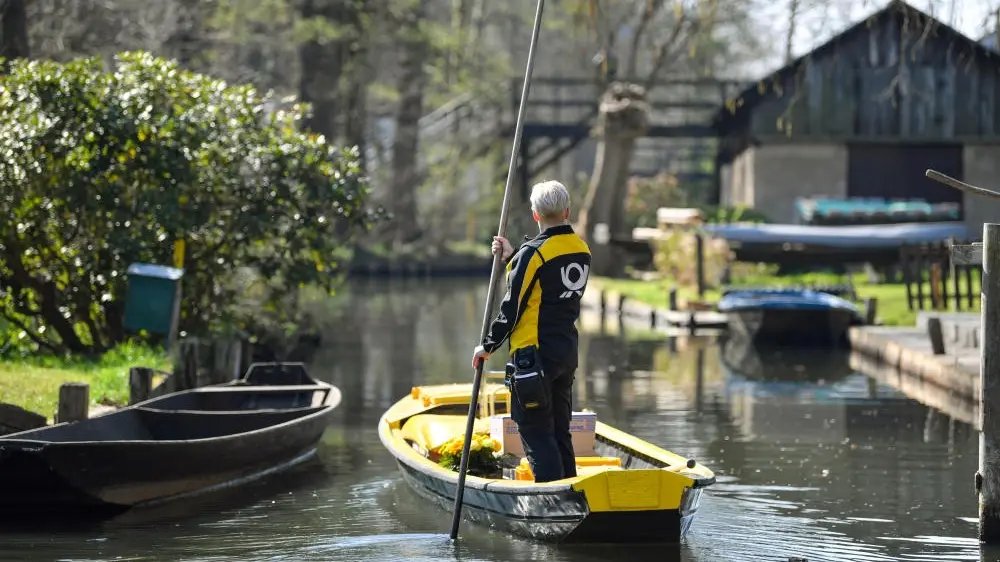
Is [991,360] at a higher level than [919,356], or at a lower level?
higher

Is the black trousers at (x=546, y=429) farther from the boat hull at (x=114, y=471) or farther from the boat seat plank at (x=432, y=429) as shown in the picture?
the boat hull at (x=114, y=471)

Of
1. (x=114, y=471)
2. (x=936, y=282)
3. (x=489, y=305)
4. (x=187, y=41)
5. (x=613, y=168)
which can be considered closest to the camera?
(x=489, y=305)

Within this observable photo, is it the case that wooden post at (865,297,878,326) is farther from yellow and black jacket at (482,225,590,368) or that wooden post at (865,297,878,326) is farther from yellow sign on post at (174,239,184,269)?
yellow and black jacket at (482,225,590,368)

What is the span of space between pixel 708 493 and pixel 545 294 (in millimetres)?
3411

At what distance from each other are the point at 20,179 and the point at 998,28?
10361 mm

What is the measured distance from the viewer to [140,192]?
1822 cm

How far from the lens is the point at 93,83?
706 inches

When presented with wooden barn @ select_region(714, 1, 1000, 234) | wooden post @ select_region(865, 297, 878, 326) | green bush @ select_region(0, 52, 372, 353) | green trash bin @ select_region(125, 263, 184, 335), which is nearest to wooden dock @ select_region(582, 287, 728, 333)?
wooden post @ select_region(865, 297, 878, 326)

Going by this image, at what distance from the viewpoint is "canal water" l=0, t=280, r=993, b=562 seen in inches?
418

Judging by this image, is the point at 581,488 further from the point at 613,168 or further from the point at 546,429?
the point at 613,168

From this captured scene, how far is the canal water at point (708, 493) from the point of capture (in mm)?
10617

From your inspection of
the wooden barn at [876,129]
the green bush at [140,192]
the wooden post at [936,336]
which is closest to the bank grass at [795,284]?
the wooden post at [936,336]

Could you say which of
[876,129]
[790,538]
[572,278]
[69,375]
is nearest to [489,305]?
[572,278]

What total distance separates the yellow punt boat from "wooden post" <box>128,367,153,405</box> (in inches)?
114
